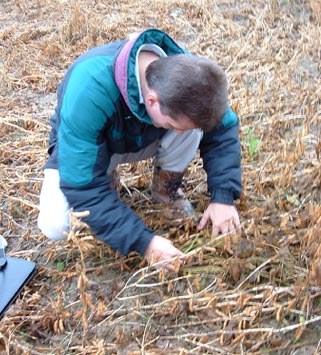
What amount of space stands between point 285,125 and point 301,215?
70cm

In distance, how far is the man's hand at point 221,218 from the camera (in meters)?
1.84

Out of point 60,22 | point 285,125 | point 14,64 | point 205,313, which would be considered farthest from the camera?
point 60,22

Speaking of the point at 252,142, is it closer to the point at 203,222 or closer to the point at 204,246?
the point at 203,222

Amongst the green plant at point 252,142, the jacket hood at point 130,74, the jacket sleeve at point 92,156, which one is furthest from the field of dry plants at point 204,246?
the jacket hood at point 130,74

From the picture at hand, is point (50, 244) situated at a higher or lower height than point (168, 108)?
lower

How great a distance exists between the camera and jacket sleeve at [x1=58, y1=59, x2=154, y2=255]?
1616 mm

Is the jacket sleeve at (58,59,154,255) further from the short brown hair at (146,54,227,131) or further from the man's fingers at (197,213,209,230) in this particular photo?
the man's fingers at (197,213,209,230)

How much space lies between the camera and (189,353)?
1.54 m

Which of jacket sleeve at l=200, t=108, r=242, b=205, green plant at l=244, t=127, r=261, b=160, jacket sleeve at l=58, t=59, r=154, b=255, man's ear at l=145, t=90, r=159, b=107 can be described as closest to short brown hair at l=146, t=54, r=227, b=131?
man's ear at l=145, t=90, r=159, b=107

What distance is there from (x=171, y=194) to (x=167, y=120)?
0.57m

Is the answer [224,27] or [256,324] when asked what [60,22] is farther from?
[256,324]

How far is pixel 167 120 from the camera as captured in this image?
158 cm

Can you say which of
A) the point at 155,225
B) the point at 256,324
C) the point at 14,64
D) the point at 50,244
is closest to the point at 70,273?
the point at 50,244

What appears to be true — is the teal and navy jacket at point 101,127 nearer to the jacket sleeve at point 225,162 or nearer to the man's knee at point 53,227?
the man's knee at point 53,227
